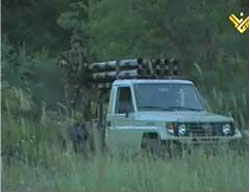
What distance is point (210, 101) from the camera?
1503 centimetres

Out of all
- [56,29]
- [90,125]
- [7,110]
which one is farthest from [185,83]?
[56,29]

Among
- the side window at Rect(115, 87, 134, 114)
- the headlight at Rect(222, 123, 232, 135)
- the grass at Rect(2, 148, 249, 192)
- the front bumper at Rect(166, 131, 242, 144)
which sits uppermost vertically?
the side window at Rect(115, 87, 134, 114)

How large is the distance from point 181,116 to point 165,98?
34.5 inches

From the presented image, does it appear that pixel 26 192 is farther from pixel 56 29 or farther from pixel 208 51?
pixel 56 29

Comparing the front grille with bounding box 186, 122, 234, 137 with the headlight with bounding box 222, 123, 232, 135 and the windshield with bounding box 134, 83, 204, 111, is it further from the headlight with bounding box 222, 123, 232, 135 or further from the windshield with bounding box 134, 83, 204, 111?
the windshield with bounding box 134, 83, 204, 111

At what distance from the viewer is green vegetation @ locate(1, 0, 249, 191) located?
986 cm

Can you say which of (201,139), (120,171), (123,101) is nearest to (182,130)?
(201,139)

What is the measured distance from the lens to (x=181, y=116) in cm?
Result: 1380

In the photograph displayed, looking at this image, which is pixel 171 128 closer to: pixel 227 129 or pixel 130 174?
pixel 227 129

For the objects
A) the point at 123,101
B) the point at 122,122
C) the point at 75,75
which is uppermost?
the point at 75,75

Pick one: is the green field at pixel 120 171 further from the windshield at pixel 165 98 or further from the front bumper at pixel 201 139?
the windshield at pixel 165 98

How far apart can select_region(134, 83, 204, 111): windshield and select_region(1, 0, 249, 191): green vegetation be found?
1.19 feet

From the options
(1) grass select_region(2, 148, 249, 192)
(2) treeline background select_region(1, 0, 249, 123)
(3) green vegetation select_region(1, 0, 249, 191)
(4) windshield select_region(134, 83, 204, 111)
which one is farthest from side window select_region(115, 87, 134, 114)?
Answer: (2) treeline background select_region(1, 0, 249, 123)

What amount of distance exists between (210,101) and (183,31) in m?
9.51
